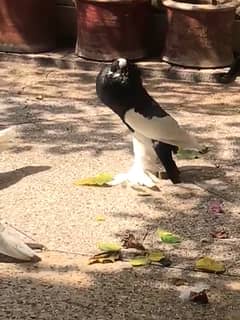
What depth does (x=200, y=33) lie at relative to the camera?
7.33 m

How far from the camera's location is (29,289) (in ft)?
12.1

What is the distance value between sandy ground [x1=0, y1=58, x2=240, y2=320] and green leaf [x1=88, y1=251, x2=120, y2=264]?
0.04m

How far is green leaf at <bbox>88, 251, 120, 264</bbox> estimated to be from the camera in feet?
13.0

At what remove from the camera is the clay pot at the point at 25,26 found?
25.9 feet

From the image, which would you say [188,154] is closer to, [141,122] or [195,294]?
[141,122]

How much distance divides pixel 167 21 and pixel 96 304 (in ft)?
15.2

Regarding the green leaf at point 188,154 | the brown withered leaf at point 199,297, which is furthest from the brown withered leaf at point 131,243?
the green leaf at point 188,154

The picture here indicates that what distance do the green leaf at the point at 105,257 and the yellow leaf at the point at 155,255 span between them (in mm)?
159

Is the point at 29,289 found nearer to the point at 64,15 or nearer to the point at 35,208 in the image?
the point at 35,208

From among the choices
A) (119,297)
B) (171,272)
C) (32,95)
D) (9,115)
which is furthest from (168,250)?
(32,95)

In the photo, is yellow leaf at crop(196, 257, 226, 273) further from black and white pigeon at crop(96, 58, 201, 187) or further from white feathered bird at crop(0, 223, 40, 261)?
black and white pigeon at crop(96, 58, 201, 187)

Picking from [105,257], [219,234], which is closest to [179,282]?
[105,257]

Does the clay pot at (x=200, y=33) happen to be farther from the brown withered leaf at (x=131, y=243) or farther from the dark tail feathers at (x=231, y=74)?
the brown withered leaf at (x=131, y=243)

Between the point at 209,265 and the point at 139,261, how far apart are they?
33 centimetres
